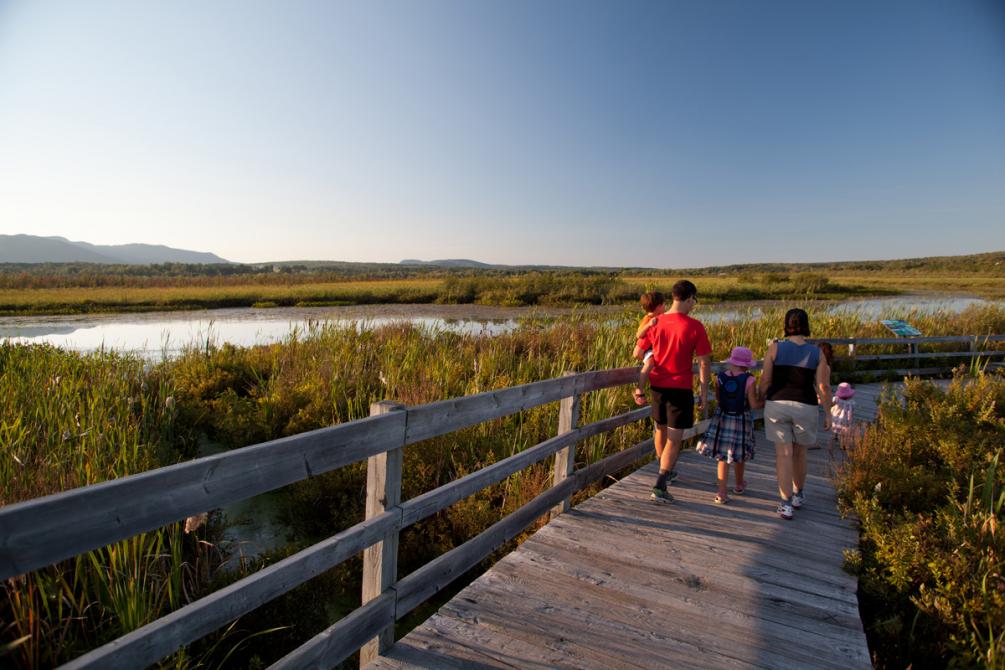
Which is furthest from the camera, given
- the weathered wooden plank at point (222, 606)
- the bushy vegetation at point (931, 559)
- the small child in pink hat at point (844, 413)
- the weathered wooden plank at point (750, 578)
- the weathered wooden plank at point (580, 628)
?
the small child in pink hat at point (844, 413)

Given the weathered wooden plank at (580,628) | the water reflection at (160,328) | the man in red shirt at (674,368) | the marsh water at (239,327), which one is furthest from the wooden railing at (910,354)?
the water reflection at (160,328)

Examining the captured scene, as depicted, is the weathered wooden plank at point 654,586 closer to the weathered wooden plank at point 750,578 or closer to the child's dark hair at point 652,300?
the weathered wooden plank at point 750,578

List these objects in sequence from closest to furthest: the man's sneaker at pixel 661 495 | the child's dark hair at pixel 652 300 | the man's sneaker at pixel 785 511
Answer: the man's sneaker at pixel 785 511 → the man's sneaker at pixel 661 495 → the child's dark hair at pixel 652 300

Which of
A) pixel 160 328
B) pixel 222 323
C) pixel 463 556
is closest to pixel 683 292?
Result: pixel 463 556

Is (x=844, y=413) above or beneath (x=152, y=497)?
beneath

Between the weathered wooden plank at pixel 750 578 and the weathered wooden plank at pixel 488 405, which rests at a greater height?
the weathered wooden plank at pixel 488 405

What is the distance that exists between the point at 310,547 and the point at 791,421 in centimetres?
378

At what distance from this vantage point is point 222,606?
72.2 inches

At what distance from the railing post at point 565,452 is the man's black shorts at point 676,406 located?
0.77m

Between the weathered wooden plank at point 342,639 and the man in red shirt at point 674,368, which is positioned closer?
the weathered wooden plank at point 342,639

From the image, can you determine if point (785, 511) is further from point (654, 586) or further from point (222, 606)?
point (222, 606)

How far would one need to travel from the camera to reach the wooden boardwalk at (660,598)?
2.57 metres

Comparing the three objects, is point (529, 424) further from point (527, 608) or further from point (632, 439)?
point (527, 608)

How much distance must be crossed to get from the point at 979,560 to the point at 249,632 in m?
4.53
